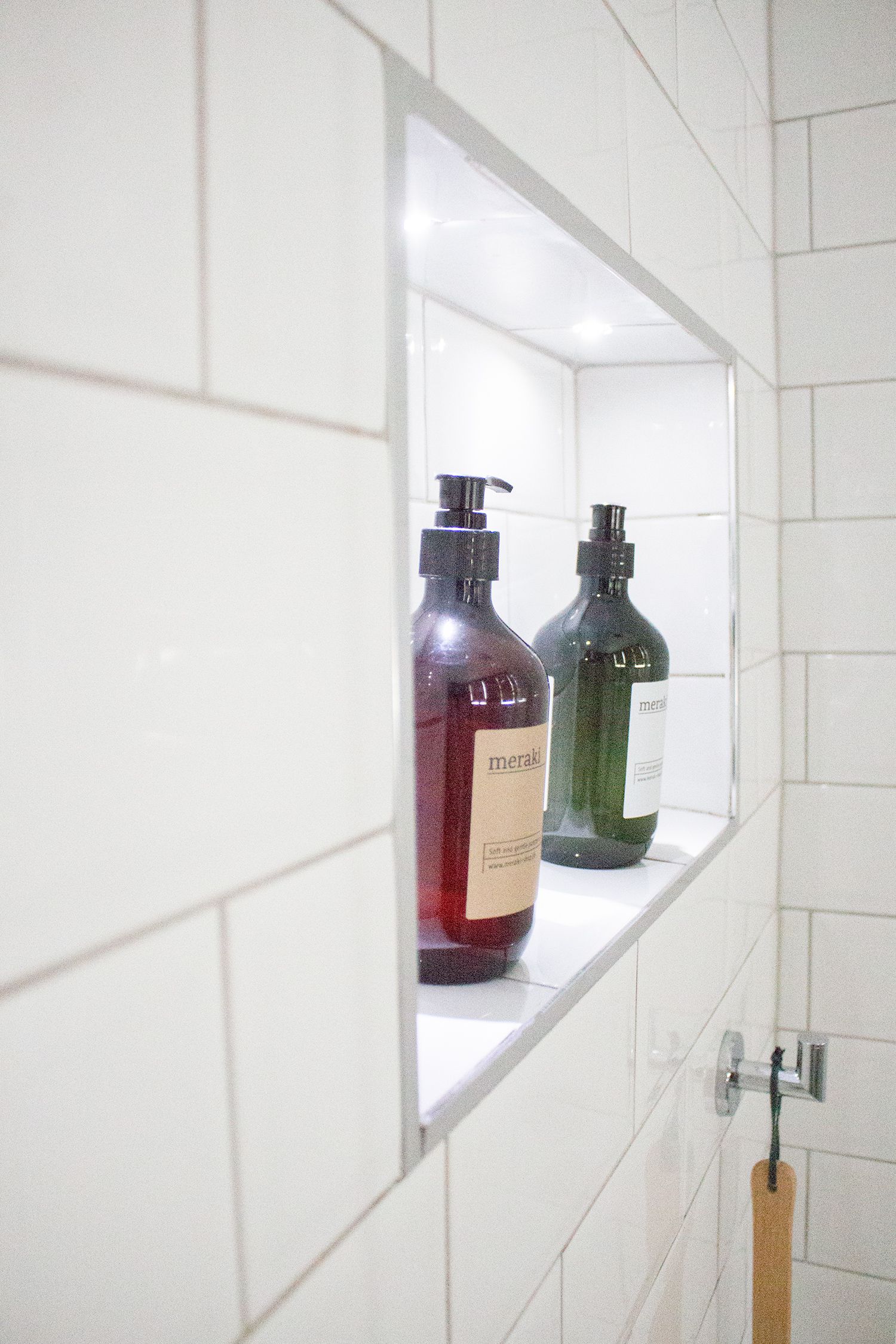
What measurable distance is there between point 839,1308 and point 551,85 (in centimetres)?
110

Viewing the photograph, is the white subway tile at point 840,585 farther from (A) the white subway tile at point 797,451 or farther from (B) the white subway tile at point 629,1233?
(B) the white subway tile at point 629,1233

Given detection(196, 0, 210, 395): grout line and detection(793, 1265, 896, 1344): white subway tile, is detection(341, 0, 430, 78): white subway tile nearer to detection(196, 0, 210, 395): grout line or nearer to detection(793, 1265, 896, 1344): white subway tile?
detection(196, 0, 210, 395): grout line

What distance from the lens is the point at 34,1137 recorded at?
165 millimetres

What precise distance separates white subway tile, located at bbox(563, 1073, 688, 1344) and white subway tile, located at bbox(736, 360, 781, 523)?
45 cm

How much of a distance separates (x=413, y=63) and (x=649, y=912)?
39cm

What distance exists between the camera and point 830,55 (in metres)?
0.84

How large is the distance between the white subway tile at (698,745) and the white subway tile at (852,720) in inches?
9.4

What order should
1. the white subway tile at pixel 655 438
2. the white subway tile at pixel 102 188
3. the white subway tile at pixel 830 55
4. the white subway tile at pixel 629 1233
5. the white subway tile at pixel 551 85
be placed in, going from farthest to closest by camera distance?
1. the white subway tile at pixel 830 55
2. the white subway tile at pixel 655 438
3. the white subway tile at pixel 629 1233
4. the white subway tile at pixel 551 85
5. the white subway tile at pixel 102 188

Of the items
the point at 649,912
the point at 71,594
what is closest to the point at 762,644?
the point at 649,912

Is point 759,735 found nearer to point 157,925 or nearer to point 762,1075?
point 762,1075

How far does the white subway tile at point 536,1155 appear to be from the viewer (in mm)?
326

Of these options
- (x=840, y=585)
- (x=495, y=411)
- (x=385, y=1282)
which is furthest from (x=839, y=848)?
(x=385, y=1282)

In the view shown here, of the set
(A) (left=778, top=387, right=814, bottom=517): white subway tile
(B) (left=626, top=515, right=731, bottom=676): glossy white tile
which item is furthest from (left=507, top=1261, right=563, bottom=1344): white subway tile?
(A) (left=778, top=387, right=814, bottom=517): white subway tile

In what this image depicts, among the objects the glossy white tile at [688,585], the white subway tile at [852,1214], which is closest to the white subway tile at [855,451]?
the glossy white tile at [688,585]
